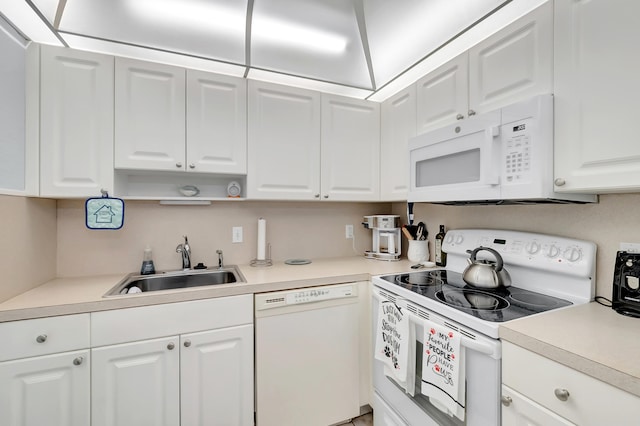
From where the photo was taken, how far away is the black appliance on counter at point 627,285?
103 cm

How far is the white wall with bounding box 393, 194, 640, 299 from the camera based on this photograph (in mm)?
1134

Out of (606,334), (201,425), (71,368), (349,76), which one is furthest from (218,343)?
(349,76)

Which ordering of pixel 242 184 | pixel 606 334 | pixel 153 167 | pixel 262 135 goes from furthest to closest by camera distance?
1. pixel 242 184
2. pixel 262 135
3. pixel 153 167
4. pixel 606 334

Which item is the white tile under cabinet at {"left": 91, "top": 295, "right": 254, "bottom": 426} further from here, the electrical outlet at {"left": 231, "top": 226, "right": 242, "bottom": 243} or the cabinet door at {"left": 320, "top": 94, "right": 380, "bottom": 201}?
the cabinet door at {"left": 320, "top": 94, "right": 380, "bottom": 201}

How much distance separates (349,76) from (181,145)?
125 cm

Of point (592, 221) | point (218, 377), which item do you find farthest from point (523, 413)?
point (218, 377)

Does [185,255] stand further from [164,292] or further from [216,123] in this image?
[216,123]

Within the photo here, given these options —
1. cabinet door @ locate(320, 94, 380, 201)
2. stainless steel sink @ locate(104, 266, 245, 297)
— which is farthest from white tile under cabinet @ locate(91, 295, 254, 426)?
cabinet door @ locate(320, 94, 380, 201)

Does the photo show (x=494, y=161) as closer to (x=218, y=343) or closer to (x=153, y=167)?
(x=218, y=343)

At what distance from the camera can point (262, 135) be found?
183 centimetres

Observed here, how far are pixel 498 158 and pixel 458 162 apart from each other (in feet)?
0.74

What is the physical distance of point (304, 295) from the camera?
5.22 feet

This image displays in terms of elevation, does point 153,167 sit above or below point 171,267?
above

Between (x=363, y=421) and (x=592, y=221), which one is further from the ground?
(x=592, y=221)
